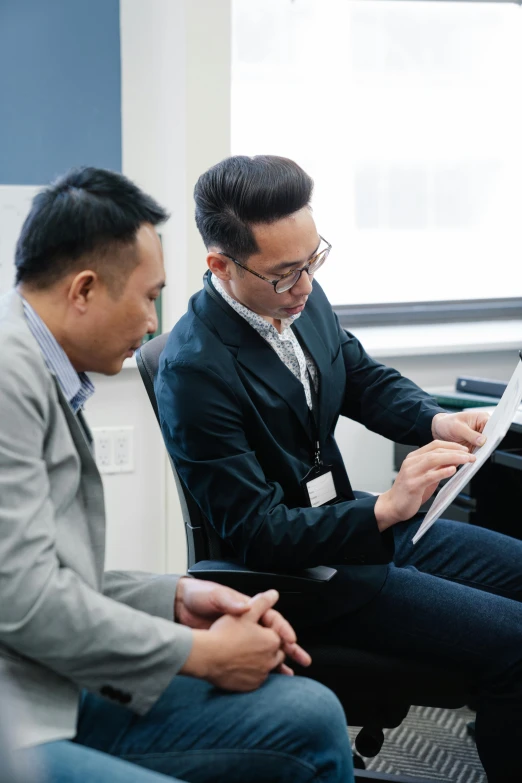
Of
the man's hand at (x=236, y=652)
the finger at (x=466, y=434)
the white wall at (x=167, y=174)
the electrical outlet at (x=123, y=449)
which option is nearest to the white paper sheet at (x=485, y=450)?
the finger at (x=466, y=434)

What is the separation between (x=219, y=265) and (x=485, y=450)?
0.56 metres

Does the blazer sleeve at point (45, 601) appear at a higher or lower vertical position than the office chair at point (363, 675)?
higher

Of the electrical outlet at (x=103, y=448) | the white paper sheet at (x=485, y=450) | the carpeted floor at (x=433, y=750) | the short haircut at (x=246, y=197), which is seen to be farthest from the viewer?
the electrical outlet at (x=103, y=448)

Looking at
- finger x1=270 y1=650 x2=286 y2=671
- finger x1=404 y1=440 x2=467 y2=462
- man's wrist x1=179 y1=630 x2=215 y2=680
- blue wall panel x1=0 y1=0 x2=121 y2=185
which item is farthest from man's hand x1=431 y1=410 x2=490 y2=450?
blue wall panel x1=0 y1=0 x2=121 y2=185

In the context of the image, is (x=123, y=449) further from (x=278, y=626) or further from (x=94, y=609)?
(x=94, y=609)

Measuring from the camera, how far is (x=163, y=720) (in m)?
1.15

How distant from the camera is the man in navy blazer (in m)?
1.46

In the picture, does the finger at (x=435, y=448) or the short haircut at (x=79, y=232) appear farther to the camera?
the finger at (x=435, y=448)

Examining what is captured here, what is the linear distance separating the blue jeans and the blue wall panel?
171cm

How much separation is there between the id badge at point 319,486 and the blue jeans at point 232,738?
0.48 metres

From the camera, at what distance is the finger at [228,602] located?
47.8 inches

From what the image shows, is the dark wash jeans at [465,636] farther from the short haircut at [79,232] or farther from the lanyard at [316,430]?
the short haircut at [79,232]

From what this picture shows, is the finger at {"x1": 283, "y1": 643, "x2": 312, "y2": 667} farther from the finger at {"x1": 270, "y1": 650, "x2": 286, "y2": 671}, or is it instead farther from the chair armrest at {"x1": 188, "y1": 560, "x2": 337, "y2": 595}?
the chair armrest at {"x1": 188, "y1": 560, "x2": 337, "y2": 595}

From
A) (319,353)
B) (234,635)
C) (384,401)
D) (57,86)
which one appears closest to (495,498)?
(384,401)
